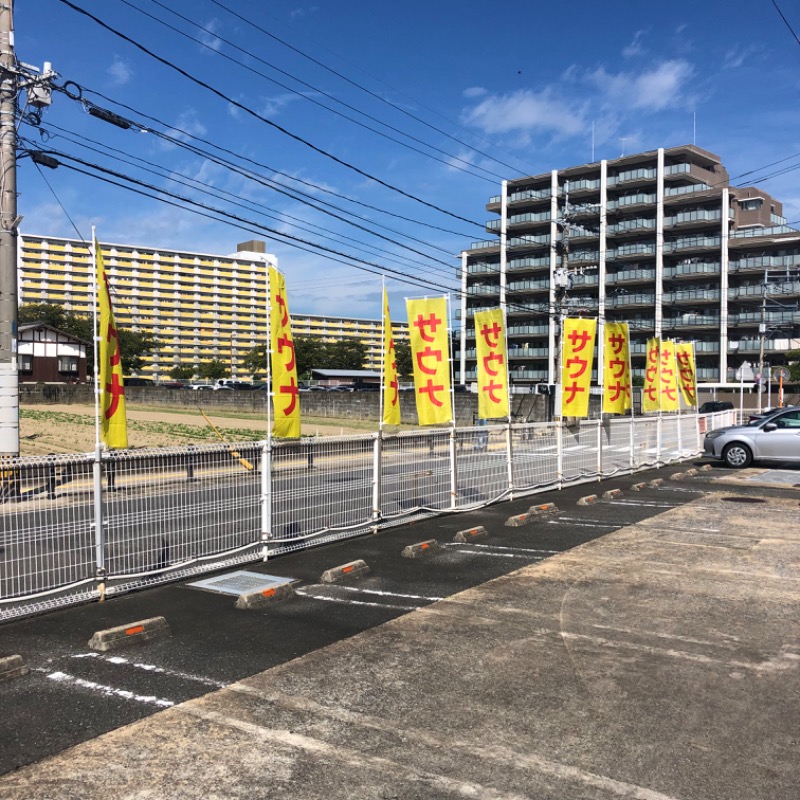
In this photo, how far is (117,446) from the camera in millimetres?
8523

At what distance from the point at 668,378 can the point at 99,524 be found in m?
18.2

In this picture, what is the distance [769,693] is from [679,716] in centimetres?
77

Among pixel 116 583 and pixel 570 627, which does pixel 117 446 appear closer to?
pixel 116 583

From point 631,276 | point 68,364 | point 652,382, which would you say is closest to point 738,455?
point 652,382

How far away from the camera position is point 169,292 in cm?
12562

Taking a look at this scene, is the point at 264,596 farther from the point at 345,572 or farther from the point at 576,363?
the point at 576,363

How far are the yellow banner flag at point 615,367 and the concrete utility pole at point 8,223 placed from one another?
12433 millimetres

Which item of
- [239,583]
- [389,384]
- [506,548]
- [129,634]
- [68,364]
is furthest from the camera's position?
[68,364]

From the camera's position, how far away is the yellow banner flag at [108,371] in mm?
7715

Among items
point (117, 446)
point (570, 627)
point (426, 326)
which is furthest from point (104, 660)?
point (426, 326)

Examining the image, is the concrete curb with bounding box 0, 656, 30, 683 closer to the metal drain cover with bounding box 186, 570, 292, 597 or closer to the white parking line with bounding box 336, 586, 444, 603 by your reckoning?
the metal drain cover with bounding box 186, 570, 292, 597

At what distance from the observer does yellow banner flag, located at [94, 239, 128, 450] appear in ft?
25.3

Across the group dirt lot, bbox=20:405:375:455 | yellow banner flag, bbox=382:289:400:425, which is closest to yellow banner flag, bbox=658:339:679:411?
yellow banner flag, bbox=382:289:400:425

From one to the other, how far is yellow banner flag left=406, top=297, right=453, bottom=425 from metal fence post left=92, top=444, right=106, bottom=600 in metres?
6.09
